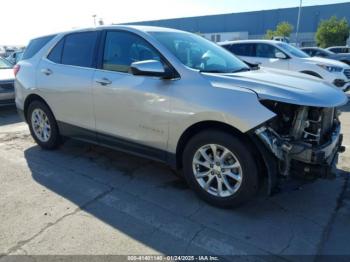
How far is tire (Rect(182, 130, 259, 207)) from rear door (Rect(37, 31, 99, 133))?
1.61m

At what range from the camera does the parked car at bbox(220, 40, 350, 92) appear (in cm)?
957

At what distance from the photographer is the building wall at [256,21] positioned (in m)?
55.8

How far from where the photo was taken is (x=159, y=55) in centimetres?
356

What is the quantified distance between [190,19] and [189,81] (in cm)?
6865

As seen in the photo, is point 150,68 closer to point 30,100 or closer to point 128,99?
point 128,99

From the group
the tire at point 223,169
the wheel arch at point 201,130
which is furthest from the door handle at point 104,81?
the tire at point 223,169

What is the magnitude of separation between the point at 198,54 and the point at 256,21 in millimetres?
63497

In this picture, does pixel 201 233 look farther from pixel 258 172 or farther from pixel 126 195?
pixel 126 195

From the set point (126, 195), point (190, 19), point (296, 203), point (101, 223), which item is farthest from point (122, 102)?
point (190, 19)

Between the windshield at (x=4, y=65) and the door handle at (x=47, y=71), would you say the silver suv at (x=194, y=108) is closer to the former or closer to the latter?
the door handle at (x=47, y=71)

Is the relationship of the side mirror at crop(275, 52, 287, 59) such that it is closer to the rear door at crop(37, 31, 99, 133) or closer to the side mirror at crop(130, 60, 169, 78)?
the rear door at crop(37, 31, 99, 133)

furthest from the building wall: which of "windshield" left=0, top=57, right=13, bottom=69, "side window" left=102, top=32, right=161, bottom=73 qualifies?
"side window" left=102, top=32, right=161, bottom=73

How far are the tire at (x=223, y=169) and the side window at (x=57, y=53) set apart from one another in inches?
97.5

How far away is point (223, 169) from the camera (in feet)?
10.7
